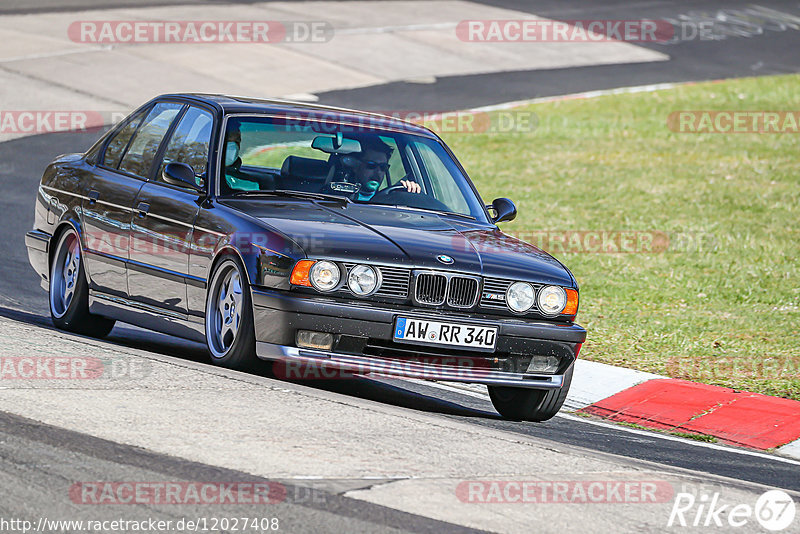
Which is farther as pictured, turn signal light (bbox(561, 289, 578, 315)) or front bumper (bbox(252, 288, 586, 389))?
turn signal light (bbox(561, 289, 578, 315))

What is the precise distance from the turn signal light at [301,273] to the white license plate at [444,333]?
1.78 feet

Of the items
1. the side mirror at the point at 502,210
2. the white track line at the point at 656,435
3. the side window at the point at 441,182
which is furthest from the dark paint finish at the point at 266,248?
the white track line at the point at 656,435

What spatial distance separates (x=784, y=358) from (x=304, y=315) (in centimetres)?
497

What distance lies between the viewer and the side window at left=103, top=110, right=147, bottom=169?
924cm

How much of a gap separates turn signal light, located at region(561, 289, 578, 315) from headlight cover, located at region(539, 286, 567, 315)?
30mm

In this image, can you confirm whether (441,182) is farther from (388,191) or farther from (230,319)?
(230,319)

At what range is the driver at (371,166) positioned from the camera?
333 inches

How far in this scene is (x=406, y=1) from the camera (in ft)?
115

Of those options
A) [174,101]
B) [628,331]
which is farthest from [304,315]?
[628,331]

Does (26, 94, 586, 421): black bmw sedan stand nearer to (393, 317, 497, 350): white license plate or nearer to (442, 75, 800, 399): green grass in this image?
(393, 317, 497, 350): white license plate

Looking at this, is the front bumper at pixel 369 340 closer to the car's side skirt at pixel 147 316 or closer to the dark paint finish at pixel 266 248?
the dark paint finish at pixel 266 248

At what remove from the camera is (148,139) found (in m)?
9.04

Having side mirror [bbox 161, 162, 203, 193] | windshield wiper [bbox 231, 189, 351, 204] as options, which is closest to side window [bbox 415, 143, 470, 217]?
windshield wiper [bbox 231, 189, 351, 204]

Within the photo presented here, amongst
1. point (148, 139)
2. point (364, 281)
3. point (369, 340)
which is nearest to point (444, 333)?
point (369, 340)
